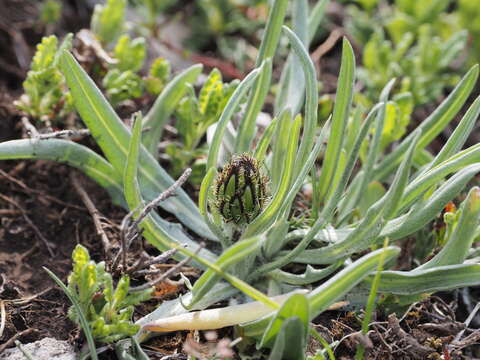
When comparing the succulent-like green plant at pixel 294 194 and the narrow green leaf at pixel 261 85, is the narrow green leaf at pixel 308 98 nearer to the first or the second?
the succulent-like green plant at pixel 294 194

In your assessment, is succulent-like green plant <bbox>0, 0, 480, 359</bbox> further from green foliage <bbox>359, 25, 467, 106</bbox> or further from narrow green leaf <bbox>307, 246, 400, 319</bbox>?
green foliage <bbox>359, 25, 467, 106</bbox>

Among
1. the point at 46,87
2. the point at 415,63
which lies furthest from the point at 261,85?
the point at 415,63

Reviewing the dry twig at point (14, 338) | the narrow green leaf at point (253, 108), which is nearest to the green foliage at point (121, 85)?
the narrow green leaf at point (253, 108)

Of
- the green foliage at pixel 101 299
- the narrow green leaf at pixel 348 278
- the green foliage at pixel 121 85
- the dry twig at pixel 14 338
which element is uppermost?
the green foliage at pixel 121 85

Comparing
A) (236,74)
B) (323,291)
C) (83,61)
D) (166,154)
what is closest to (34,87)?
Answer: (83,61)

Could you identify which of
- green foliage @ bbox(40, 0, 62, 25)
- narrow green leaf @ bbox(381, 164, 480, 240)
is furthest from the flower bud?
green foliage @ bbox(40, 0, 62, 25)

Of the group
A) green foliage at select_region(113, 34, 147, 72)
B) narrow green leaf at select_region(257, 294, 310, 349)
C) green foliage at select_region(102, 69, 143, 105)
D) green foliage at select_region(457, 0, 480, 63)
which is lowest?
narrow green leaf at select_region(257, 294, 310, 349)

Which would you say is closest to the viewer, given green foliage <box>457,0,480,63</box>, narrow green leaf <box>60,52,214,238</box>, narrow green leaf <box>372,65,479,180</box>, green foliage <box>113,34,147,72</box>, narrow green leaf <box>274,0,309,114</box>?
narrow green leaf <box>60,52,214,238</box>
